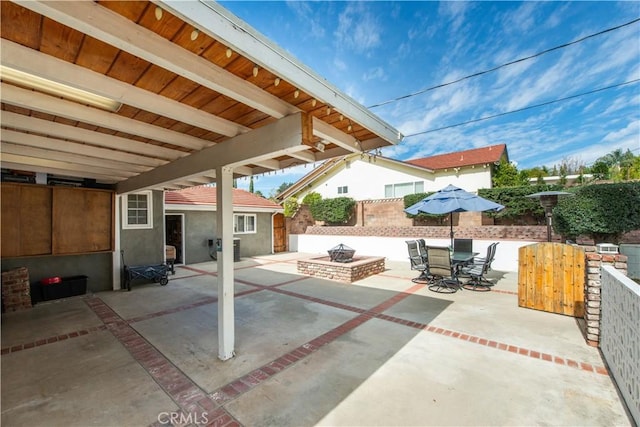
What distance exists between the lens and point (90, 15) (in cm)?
153

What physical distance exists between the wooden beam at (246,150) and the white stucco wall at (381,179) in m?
11.6

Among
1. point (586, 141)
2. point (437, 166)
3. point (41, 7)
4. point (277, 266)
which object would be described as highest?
point (586, 141)

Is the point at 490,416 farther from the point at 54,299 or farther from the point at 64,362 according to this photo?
the point at 54,299

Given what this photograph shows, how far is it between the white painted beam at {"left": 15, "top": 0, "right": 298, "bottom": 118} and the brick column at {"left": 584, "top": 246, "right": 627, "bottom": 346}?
17.0ft

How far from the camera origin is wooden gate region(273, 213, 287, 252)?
54.5 ft

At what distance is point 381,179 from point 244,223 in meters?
9.28

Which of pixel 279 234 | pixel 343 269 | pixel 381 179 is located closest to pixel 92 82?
pixel 343 269

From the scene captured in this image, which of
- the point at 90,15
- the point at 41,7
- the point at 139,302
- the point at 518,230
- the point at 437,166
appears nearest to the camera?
the point at 41,7

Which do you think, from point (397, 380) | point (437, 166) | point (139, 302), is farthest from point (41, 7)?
point (437, 166)

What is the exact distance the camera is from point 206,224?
12.6m

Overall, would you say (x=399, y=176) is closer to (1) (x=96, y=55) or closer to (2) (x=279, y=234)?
(2) (x=279, y=234)

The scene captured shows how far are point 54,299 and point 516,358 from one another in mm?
9428

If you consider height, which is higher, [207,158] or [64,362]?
[207,158]

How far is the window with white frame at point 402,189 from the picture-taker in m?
16.7
